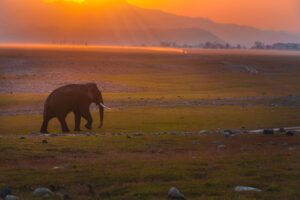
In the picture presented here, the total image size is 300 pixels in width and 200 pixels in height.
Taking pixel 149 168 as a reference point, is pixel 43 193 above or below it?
above

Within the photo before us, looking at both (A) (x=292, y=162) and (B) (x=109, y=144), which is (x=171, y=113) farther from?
(A) (x=292, y=162)

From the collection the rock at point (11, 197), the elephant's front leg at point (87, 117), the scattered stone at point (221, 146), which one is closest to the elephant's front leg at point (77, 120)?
the elephant's front leg at point (87, 117)

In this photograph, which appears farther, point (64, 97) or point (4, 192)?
point (64, 97)

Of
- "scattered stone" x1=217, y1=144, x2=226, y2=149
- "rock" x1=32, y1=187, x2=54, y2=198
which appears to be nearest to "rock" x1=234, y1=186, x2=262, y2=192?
"rock" x1=32, y1=187, x2=54, y2=198

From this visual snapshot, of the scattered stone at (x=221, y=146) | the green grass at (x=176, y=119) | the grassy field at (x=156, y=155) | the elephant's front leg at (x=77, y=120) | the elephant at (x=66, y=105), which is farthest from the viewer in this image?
the green grass at (x=176, y=119)

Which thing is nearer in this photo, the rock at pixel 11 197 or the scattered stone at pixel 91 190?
the rock at pixel 11 197

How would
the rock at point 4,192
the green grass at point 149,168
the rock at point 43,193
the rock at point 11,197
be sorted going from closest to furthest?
the rock at point 11,197 → the rock at point 4,192 → the rock at point 43,193 → the green grass at point 149,168

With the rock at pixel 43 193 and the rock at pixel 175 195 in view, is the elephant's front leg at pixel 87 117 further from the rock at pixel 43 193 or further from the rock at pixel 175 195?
Answer: the rock at pixel 175 195

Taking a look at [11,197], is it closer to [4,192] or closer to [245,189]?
[4,192]

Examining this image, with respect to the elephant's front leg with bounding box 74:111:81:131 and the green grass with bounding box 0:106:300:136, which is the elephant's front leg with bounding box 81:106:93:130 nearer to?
the elephant's front leg with bounding box 74:111:81:131

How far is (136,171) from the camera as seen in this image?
15.2 m

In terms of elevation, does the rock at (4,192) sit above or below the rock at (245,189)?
above

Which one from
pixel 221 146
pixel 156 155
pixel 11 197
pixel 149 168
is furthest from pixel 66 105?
pixel 11 197

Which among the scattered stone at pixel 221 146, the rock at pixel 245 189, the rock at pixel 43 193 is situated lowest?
the scattered stone at pixel 221 146
